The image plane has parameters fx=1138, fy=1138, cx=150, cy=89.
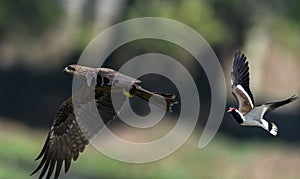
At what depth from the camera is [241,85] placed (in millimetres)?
9312

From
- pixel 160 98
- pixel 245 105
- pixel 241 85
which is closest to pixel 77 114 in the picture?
pixel 160 98

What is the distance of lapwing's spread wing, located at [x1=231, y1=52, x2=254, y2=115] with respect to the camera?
9.03 meters

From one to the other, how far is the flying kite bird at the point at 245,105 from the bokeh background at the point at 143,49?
11620mm

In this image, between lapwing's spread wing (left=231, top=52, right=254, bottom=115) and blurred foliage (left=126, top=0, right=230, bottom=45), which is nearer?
lapwing's spread wing (left=231, top=52, right=254, bottom=115)

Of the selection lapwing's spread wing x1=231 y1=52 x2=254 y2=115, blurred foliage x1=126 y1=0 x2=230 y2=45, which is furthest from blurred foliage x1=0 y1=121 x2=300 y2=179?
lapwing's spread wing x1=231 y1=52 x2=254 y2=115

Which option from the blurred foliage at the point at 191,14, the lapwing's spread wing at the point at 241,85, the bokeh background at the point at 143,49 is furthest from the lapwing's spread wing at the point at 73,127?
the blurred foliage at the point at 191,14

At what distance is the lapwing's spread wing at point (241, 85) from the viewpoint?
9.03 metres

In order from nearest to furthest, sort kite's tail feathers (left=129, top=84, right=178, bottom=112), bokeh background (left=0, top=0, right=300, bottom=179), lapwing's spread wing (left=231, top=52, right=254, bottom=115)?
1. lapwing's spread wing (left=231, top=52, right=254, bottom=115)
2. kite's tail feathers (left=129, top=84, right=178, bottom=112)
3. bokeh background (left=0, top=0, right=300, bottom=179)

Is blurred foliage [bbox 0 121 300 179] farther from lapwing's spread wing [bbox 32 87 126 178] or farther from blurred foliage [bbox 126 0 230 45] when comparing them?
lapwing's spread wing [bbox 32 87 126 178]

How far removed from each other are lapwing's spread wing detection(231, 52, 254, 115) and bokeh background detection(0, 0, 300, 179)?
11.6 metres

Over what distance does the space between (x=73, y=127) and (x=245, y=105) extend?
2063 millimetres

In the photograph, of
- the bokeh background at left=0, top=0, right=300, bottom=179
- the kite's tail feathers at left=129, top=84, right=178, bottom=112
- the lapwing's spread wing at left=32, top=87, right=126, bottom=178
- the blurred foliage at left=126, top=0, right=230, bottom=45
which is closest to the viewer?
the kite's tail feathers at left=129, top=84, right=178, bottom=112

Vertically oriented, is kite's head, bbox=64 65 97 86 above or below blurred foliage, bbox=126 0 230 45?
below

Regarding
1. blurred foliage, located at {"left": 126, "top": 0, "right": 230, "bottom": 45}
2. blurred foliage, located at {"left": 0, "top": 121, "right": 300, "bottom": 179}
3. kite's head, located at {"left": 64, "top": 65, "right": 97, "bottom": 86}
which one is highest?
blurred foliage, located at {"left": 126, "top": 0, "right": 230, "bottom": 45}
